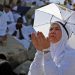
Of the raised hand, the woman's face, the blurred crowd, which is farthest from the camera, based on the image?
the blurred crowd

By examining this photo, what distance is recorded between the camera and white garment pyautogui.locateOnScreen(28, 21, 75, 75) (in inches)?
113

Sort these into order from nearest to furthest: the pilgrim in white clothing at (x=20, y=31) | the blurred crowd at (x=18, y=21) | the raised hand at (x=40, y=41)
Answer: the raised hand at (x=40, y=41), the blurred crowd at (x=18, y=21), the pilgrim in white clothing at (x=20, y=31)

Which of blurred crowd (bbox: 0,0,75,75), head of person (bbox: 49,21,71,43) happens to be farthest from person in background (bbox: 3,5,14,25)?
head of person (bbox: 49,21,71,43)

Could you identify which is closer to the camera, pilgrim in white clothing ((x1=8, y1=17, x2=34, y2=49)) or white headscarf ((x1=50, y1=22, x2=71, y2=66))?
white headscarf ((x1=50, y1=22, x2=71, y2=66))

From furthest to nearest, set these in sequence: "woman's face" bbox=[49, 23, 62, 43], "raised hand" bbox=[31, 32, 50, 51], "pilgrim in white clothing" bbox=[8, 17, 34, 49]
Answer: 1. "pilgrim in white clothing" bbox=[8, 17, 34, 49]
2. "woman's face" bbox=[49, 23, 62, 43]
3. "raised hand" bbox=[31, 32, 50, 51]

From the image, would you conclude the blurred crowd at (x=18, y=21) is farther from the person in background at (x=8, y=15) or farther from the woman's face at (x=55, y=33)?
the woman's face at (x=55, y=33)

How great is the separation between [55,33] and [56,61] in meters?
0.24

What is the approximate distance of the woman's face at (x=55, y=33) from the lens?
3.01 metres

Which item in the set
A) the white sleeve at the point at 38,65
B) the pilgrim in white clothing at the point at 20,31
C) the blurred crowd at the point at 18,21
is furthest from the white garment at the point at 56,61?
the pilgrim in white clothing at the point at 20,31

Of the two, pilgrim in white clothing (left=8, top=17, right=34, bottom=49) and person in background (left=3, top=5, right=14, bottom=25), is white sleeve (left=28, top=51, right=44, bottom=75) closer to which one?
pilgrim in white clothing (left=8, top=17, right=34, bottom=49)

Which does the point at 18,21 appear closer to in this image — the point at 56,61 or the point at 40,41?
the point at 56,61

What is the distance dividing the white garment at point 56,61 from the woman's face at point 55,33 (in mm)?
37

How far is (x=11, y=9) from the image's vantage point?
584 inches

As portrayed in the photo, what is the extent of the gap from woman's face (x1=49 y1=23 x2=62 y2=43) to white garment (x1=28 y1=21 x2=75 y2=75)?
0.12 feet
